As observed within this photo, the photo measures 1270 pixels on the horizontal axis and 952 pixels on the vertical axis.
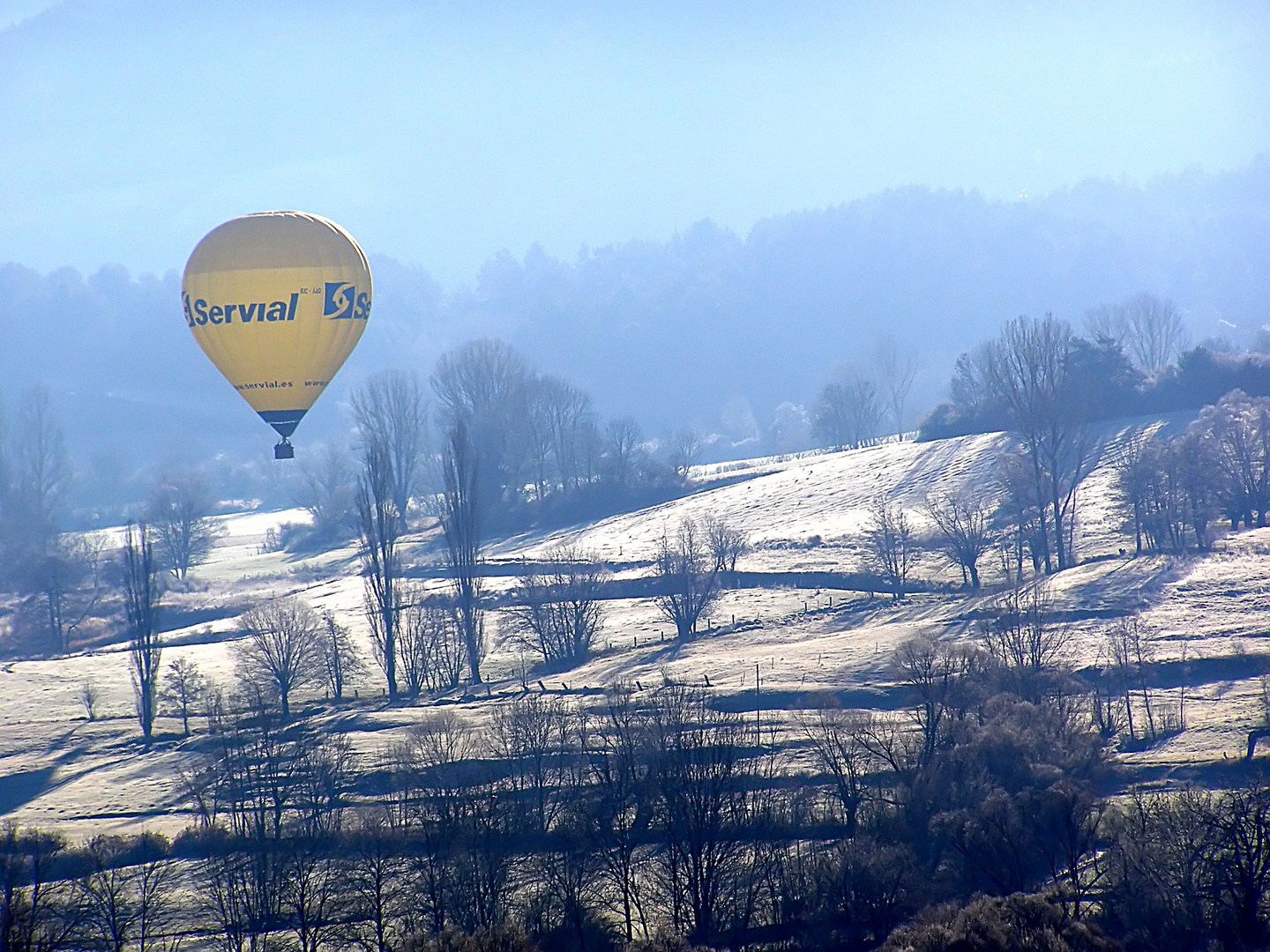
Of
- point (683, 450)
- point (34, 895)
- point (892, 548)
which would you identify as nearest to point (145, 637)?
point (34, 895)

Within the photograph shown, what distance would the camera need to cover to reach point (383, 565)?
55.7 metres

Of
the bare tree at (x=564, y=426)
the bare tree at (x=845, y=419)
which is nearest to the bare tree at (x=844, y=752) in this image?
the bare tree at (x=564, y=426)

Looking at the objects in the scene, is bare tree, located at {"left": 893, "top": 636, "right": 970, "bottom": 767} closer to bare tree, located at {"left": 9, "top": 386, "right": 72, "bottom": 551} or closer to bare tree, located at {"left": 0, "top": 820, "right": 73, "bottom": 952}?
bare tree, located at {"left": 0, "top": 820, "right": 73, "bottom": 952}

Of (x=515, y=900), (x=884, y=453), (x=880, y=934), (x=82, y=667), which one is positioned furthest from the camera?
(x=884, y=453)

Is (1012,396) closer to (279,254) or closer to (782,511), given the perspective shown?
(782,511)

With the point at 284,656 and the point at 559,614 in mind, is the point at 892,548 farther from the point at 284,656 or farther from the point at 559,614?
the point at 284,656

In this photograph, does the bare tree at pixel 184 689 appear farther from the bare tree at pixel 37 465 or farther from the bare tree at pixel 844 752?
the bare tree at pixel 37 465

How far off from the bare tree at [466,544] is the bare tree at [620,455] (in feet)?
79.4

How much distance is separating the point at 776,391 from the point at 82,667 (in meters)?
122

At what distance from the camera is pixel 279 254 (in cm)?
3394

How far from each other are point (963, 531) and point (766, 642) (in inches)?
483

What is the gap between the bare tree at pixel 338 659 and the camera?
49844 millimetres

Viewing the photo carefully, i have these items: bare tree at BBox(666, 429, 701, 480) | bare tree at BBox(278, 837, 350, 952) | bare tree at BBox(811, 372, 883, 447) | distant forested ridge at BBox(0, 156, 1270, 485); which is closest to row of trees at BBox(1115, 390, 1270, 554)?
bare tree at BBox(666, 429, 701, 480)

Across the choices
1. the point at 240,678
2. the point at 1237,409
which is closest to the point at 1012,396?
the point at 1237,409
